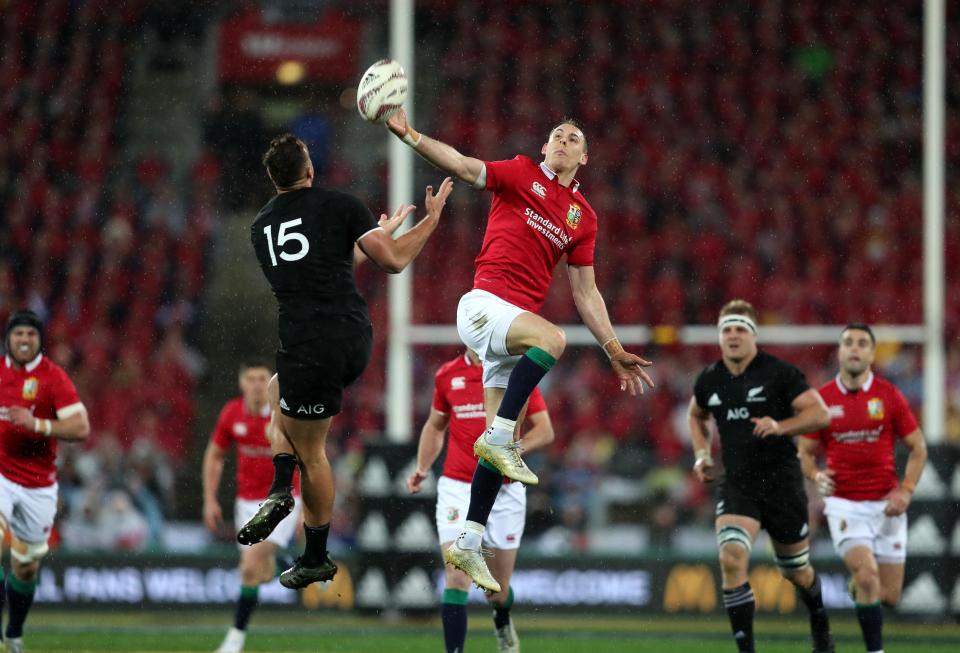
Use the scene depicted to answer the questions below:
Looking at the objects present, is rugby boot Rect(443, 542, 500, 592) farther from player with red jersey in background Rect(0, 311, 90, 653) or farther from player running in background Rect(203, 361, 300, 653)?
player running in background Rect(203, 361, 300, 653)

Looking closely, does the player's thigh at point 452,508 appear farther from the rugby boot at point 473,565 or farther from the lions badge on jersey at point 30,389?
the lions badge on jersey at point 30,389

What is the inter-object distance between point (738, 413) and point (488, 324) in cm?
282

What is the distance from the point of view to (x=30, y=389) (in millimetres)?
11281

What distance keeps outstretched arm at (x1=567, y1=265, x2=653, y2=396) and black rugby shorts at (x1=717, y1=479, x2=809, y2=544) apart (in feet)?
6.34

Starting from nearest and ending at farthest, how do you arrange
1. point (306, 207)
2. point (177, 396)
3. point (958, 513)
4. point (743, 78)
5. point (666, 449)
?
point (306, 207) → point (958, 513) → point (666, 449) → point (177, 396) → point (743, 78)

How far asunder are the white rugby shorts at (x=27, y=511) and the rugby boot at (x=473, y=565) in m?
4.18

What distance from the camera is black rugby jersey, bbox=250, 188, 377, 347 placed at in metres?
8.47

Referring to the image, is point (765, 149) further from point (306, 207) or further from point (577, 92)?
point (306, 207)

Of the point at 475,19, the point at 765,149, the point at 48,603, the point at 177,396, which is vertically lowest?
the point at 48,603

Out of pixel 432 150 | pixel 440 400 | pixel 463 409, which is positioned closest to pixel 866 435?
pixel 463 409

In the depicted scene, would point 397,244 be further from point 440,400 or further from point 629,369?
point 440,400

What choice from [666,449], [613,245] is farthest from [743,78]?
[666,449]

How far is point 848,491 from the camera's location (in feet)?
38.1

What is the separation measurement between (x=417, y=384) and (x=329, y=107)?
684cm
